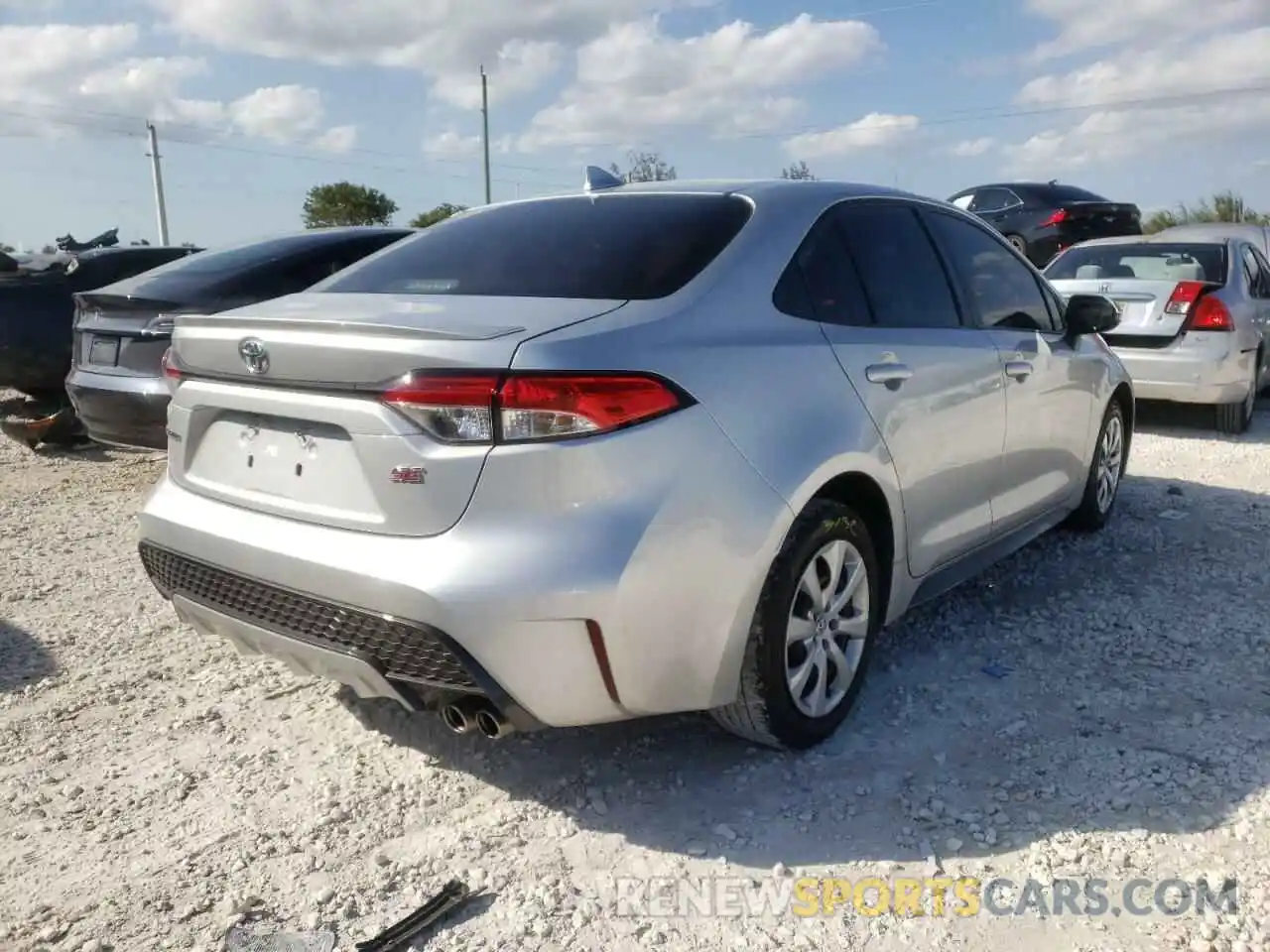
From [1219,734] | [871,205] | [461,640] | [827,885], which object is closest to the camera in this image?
[461,640]

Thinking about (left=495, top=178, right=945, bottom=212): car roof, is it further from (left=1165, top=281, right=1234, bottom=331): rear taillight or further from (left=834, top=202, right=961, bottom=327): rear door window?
(left=1165, top=281, right=1234, bottom=331): rear taillight

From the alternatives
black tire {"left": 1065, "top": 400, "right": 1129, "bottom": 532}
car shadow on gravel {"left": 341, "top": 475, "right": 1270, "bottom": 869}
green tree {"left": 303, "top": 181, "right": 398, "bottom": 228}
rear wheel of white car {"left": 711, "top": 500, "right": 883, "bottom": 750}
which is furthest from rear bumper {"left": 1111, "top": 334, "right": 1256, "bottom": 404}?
green tree {"left": 303, "top": 181, "right": 398, "bottom": 228}

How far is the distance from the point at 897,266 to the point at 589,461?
166 centimetres

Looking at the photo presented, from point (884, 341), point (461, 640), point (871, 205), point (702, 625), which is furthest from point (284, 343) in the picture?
point (871, 205)

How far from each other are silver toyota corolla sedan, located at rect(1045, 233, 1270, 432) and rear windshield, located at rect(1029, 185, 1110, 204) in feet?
23.6

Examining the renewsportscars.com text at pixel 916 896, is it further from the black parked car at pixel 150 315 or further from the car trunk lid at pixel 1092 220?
the car trunk lid at pixel 1092 220

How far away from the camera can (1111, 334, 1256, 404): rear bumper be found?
7.44m

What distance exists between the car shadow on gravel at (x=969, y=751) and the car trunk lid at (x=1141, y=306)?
12.7 ft

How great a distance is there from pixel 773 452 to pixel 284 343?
48.1 inches

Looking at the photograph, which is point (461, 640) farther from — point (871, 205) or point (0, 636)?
point (0, 636)

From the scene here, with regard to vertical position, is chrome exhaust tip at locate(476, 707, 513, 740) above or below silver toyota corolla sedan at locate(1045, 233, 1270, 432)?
below

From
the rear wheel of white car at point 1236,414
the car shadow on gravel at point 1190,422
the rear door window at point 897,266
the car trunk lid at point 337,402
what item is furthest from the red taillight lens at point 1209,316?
the car trunk lid at point 337,402

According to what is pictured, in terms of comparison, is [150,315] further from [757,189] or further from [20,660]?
[757,189]

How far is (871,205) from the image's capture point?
11.5 ft
